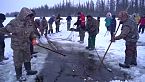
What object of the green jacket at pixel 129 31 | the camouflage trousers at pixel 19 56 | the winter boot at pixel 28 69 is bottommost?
the winter boot at pixel 28 69

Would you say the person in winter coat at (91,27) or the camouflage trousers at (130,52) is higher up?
the person in winter coat at (91,27)

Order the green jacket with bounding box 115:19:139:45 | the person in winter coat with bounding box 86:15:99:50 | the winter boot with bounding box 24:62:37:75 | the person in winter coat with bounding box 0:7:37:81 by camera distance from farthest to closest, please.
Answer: the person in winter coat with bounding box 86:15:99:50, the green jacket with bounding box 115:19:139:45, the winter boot with bounding box 24:62:37:75, the person in winter coat with bounding box 0:7:37:81

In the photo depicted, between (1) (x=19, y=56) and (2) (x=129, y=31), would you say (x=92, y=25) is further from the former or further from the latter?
(1) (x=19, y=56)

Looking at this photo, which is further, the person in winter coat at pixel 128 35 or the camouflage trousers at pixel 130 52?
the camouflage trousers at pixel 130 52

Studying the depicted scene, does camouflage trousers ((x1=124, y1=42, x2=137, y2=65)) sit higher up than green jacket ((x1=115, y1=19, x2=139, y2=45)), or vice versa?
green jacket ((x1=115, y1=19, x2=139, y2=45))

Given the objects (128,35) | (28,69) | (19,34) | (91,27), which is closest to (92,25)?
Answer: (91,27)

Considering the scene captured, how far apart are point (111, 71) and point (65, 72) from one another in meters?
1.62

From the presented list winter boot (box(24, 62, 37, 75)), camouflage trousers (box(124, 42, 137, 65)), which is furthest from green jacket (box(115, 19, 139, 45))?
winter boot (box(24, 62, 37, 75))

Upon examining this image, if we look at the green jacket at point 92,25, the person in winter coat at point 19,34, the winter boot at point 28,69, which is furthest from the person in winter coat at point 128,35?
the green jacket at point 92,25

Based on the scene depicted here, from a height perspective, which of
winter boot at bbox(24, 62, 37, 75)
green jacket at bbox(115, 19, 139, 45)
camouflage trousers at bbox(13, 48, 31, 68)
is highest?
green jacket at bbox(115, 19, 139, 45)

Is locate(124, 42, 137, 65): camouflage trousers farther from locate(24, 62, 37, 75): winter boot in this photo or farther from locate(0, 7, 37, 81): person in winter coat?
locate(0, 7, 37, 81): person in winter coat

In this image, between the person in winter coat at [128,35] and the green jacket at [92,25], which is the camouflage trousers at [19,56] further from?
the green jacket at [92,25]

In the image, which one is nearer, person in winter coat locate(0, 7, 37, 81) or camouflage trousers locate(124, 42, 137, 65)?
person in winter coat locate(0, 7, 37, 81)

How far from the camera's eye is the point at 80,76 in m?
9.09
